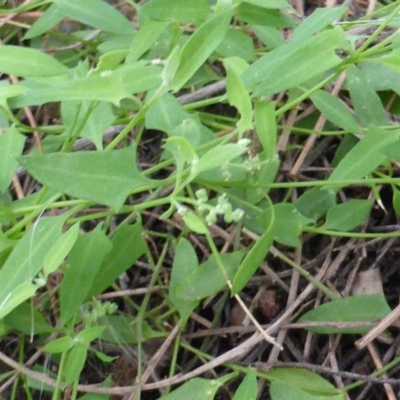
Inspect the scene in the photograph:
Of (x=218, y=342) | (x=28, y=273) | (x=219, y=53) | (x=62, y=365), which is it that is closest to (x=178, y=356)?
(x=218, y=342)

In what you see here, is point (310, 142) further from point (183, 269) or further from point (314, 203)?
point (183, 269)

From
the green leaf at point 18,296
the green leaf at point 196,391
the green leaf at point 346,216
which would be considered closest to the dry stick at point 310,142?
the green leaf at point 346,216

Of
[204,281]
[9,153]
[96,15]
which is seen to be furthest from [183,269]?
[96,15]

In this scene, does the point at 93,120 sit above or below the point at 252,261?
above

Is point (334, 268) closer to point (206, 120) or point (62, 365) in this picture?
point (206, 120)

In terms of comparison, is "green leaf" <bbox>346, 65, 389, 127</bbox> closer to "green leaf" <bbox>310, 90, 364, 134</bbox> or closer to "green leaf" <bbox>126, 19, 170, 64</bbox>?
"green leaf" <bbox>310, 90, 364, 134</bbox>

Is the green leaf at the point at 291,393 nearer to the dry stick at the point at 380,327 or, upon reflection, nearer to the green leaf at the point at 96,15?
the dry stick at the point at 380,327
